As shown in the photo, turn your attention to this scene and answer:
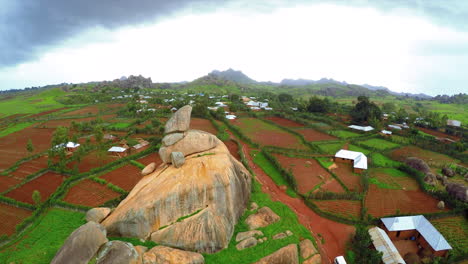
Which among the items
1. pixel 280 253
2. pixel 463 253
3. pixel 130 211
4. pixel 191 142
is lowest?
pixel 463 253

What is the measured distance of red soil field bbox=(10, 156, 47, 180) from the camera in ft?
95.5

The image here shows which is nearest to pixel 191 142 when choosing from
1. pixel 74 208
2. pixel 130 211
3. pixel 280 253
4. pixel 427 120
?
pixel 130 211

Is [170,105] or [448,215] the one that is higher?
[170,105]

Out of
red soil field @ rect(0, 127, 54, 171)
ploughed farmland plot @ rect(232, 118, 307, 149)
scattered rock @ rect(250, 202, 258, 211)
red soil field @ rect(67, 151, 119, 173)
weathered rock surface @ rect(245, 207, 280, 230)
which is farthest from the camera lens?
ploughed farmland plot @ rect(232, 118, 307, 149)

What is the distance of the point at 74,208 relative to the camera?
21.7 meters

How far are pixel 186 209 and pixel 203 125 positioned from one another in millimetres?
38165

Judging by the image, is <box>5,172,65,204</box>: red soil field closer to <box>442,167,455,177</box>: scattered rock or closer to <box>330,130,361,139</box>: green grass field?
<box>330,130,361,139</box>: green grass field

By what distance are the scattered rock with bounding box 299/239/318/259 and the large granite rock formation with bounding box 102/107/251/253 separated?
6.21 m

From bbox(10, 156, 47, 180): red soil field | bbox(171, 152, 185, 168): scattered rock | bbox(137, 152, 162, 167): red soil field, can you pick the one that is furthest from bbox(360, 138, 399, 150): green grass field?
bbox(10, 156, 47, 180): red soil field

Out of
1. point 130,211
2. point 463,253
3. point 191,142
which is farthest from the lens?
point 191,142

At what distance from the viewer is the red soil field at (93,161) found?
30.4m

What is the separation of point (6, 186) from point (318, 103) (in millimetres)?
77674

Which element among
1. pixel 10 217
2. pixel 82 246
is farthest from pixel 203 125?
pixel 82 246

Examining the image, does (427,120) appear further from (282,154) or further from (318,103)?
(282,154)
